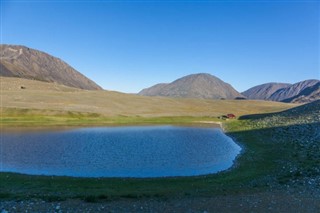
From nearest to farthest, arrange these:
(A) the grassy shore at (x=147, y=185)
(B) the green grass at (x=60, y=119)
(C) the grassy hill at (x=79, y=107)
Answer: (A) the grassy shore at (x=147, y=185)
(B) the green grass at (x=60, y=119)
(C) the grassy hill at (x=79, y=107)

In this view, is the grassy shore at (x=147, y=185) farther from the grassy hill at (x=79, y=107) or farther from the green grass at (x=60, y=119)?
the grassy hill at (x=79, y=107)

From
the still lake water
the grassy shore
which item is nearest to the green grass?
the still lake water

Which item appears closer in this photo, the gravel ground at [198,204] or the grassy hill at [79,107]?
the gravel ground at [198,204]

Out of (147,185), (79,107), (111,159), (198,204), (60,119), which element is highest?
(79,107)

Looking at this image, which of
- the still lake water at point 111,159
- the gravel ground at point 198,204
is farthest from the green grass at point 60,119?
the gravel ground at point 198,204

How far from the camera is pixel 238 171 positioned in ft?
114

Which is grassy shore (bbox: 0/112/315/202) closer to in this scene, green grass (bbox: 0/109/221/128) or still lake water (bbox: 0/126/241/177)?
still lake water (bbox: 0/126/241/177)

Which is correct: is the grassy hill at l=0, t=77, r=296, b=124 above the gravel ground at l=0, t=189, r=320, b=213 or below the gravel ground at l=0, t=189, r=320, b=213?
above

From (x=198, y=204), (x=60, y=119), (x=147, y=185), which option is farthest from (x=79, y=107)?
(x=198, y=204)

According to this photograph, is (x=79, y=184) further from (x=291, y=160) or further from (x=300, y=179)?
(x=291, y=160)

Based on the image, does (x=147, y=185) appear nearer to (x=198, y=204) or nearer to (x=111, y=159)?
(x=198, y=204)

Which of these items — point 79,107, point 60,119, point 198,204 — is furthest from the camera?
point 79,107

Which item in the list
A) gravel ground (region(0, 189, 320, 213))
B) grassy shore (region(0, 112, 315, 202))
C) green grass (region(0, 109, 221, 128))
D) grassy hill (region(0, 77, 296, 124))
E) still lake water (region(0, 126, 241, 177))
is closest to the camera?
gravel ground (region(0, 189, 320, 213))

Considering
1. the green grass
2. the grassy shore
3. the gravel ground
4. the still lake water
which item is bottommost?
the still lake water
